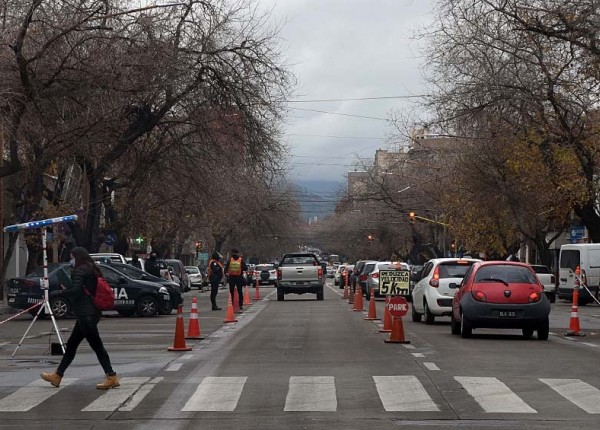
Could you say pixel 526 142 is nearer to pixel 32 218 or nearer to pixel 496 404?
pixel 32 218

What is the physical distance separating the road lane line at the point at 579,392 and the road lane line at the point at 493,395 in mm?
581

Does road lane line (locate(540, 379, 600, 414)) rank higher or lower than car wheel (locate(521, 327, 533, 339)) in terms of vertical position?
lower

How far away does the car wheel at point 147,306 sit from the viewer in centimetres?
3200

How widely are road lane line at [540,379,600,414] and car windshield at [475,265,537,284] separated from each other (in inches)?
296

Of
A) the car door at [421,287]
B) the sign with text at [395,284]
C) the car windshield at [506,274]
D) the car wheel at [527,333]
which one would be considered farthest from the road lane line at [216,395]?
the car door at [421,287]

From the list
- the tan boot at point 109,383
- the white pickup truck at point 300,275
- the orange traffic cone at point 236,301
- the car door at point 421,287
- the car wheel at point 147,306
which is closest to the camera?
the tan boot at point 109,383

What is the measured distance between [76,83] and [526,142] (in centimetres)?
2137

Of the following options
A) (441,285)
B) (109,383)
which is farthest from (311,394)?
(441,285)

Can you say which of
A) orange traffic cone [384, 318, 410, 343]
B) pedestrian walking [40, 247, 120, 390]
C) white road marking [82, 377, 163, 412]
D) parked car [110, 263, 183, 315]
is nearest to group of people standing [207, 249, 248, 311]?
parked car [110, 263, 183, 315]

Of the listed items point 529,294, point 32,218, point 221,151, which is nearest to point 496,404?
point 529,294

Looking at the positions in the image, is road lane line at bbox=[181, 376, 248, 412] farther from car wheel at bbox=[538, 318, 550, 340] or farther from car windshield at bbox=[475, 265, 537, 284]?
car wheel at bbox=[538, 318, 550, 340]

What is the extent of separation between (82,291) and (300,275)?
3204 centimetres

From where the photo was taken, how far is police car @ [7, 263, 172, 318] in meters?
30.4

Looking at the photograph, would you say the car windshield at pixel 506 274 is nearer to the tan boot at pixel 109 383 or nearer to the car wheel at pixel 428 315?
the car wheel at pixel 428 315
